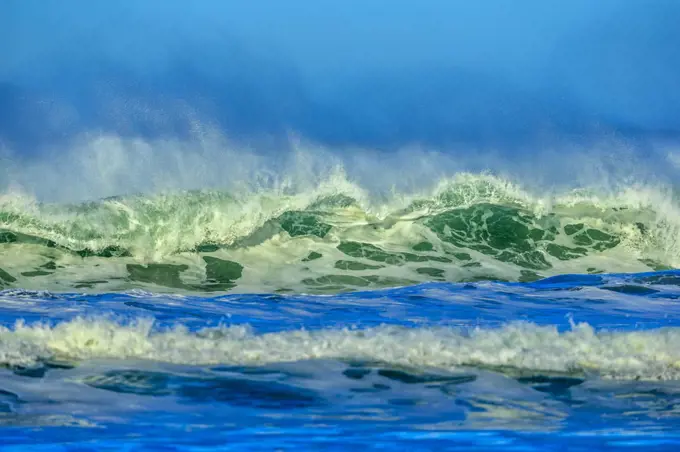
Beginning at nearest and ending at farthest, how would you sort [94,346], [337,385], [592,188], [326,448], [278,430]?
1. [326,448]
2. [278,430]
3. [337,385]
4. [94,346]
5. [592,188]

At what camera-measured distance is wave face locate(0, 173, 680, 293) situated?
10.7 metres

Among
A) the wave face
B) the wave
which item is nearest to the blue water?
the wave

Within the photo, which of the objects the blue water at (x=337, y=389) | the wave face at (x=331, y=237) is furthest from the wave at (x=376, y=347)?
the wave face at (x=331, y=237)

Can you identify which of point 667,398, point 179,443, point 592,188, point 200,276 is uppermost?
point 592,188

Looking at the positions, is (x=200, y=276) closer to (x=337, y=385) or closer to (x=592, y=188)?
(x=592, y=188)

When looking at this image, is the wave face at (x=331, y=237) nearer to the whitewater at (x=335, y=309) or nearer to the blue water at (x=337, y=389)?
the whitewater at (x=335, y=309)

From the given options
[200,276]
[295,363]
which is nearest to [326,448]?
[295,363]

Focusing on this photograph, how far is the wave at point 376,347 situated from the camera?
4324 millimetres

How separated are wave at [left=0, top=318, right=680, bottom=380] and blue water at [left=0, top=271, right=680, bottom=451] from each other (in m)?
0.01

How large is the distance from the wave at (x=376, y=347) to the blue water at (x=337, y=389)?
0.01 m

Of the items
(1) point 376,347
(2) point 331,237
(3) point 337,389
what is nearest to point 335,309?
(1) point 376,347

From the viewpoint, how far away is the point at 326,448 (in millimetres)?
2850

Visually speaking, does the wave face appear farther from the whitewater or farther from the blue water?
the blue water

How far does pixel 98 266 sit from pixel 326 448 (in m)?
8.81
